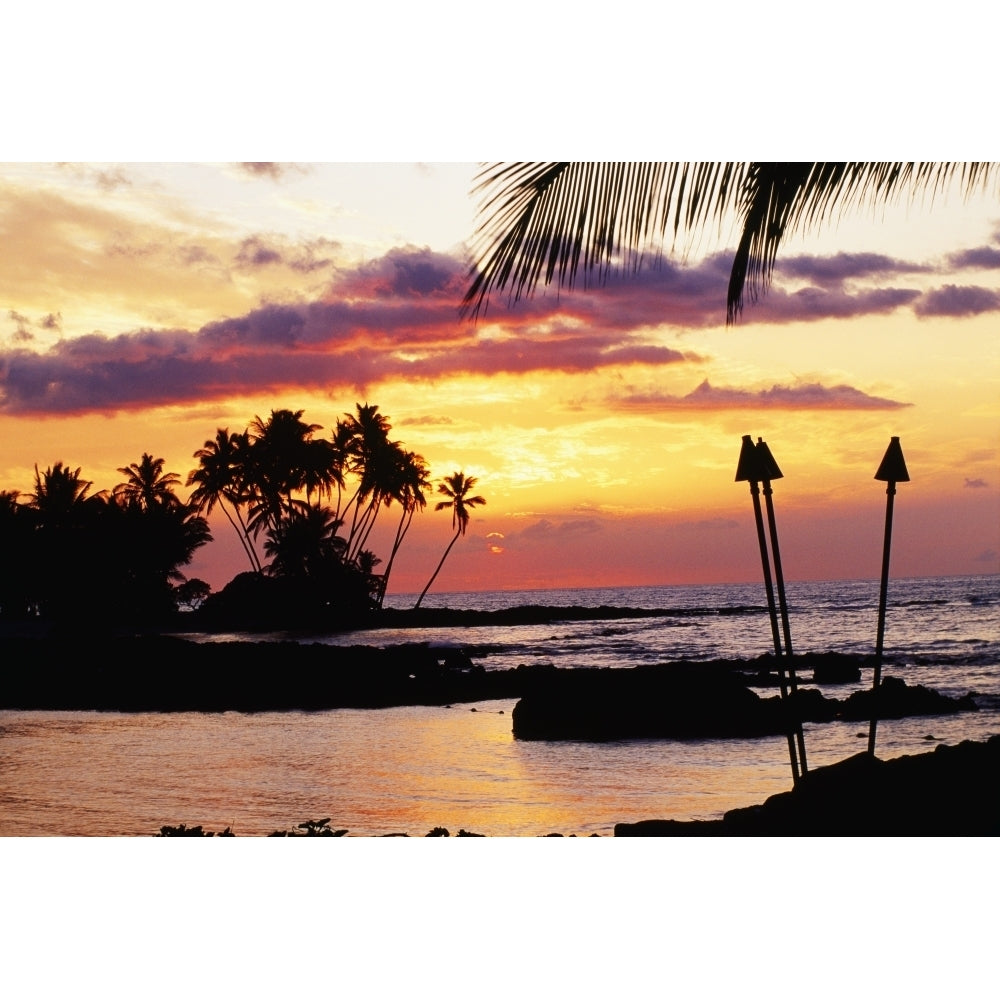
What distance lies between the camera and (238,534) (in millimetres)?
27750

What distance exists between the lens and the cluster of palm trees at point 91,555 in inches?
770

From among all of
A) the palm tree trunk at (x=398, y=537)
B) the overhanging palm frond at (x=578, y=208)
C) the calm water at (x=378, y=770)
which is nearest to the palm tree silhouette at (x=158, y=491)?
the palm tree trunk at (x=398, y=537)

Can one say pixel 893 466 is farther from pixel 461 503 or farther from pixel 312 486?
pixel 312 486

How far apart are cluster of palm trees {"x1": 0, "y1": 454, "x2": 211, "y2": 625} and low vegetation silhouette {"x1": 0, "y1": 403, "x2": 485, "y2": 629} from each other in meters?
0.03

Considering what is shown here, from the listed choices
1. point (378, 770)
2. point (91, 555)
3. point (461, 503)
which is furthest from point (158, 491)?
point (378, 770)

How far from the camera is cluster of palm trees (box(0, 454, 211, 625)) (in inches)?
770

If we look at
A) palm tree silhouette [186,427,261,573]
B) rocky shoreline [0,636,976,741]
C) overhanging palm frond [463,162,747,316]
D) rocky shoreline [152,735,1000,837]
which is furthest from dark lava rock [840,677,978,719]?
palm tree silhouette [186,427,261,573]

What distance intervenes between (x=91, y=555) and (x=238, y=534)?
22.8ft

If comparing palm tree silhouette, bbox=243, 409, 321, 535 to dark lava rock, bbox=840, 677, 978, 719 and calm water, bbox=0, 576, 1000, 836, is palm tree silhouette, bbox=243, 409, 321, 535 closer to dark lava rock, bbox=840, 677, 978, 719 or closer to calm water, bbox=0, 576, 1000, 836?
calm water, bbox=0, 576, 1000, 836

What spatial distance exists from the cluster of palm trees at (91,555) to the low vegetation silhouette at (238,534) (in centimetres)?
3
